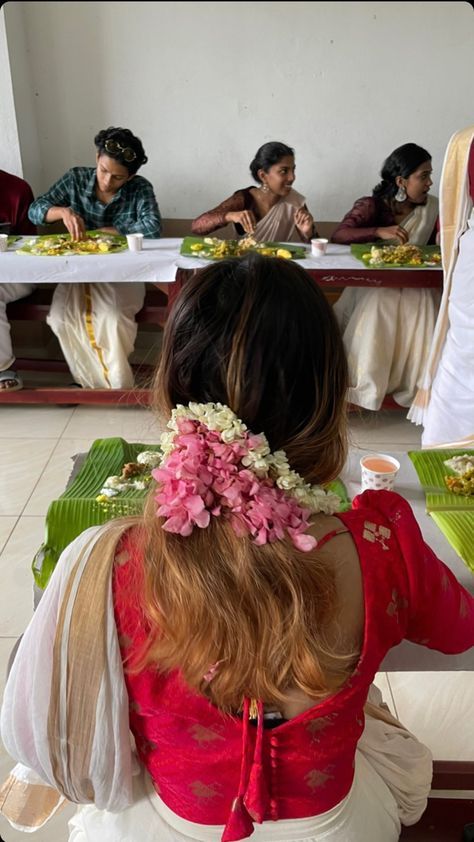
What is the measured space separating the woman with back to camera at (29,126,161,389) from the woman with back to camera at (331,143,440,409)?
91cm

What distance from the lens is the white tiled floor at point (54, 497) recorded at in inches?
59.5

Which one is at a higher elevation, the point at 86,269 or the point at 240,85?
the point at 240,85

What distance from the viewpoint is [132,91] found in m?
3.25

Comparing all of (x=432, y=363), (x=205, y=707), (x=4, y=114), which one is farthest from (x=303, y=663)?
(x=4, y=114)

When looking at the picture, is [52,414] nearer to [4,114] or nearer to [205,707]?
[4,114]

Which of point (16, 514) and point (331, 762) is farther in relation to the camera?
point (16, 514)

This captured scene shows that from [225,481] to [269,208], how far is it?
262 cm

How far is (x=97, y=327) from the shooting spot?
280 centimetres

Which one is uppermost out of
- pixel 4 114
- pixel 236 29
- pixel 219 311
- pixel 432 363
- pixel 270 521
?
pixel 236 29

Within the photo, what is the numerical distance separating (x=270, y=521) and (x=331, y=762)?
1.01 feet

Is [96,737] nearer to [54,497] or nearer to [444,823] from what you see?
[444,823]

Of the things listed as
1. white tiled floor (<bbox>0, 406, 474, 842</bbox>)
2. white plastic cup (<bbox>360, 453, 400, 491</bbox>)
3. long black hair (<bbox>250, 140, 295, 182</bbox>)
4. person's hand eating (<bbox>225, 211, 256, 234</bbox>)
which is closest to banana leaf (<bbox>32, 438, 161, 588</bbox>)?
white tiled floor (<bbox>0, 406, 474, 842</bbox>)

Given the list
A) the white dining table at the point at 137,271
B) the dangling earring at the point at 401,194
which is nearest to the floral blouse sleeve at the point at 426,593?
the white dining table at the point at 137,271

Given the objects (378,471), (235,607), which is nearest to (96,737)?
(235,607)
